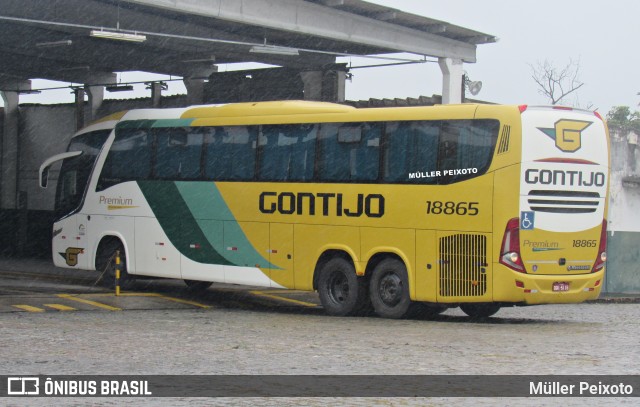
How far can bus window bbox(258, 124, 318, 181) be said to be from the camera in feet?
65.0

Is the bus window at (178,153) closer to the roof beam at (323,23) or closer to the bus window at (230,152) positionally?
the bus window at (230,152)

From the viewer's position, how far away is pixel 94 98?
37.1m

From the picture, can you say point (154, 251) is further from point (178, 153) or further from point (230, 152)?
point (230, 152)

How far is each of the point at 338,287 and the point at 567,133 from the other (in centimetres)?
471

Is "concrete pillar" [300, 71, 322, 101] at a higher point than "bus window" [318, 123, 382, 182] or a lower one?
higher

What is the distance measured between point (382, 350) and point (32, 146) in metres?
28.5

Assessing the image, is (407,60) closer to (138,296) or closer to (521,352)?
(138,296)

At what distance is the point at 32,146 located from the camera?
130ft

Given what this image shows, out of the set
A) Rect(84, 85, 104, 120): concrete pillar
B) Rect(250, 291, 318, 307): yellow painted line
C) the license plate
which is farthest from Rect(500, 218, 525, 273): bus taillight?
Rect(84, 85, 104, 120): concrete pillar

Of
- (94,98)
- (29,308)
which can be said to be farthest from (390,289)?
(94,98)

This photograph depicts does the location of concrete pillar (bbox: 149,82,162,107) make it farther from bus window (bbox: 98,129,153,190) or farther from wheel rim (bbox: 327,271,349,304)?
wheel rim (bbox: 327,271,349,304)

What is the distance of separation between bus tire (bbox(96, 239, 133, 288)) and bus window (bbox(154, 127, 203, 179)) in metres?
2.17

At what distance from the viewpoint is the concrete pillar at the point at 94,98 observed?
36.9m

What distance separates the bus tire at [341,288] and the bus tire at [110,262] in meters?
5.45
